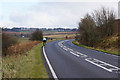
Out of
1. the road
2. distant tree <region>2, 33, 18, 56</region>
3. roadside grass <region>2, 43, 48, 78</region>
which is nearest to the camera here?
the road

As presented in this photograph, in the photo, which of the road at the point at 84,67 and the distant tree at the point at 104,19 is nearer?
the road at the point at 84,67

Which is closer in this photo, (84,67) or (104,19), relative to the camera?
(84,67)

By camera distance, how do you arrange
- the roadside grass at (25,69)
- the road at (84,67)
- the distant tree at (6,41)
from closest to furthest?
the road at (84,67) < the roadside grass at (25,69) < the distant tree at (6,41)

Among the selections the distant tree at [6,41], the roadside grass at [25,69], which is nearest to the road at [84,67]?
the roadside grass at [25,69]

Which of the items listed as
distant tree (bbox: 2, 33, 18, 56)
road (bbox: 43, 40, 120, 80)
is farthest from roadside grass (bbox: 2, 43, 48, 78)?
distant tree (bbox: 2, 33, 18, 56)

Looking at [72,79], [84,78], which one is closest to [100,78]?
[84,78]

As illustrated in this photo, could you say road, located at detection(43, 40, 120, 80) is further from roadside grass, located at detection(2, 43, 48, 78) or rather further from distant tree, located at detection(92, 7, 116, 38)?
distant tree, located at detection(92, 7, 116, 38)

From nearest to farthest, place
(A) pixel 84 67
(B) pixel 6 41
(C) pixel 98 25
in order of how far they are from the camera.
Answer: (A) pixel 84 67, (B) pixel 6 41, (C) pixel 98 25

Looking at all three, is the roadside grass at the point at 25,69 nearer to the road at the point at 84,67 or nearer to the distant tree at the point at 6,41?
the road at the point at 84,67

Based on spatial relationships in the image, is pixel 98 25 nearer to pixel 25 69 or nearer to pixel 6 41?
pixel 6 41

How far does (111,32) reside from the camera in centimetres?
4134

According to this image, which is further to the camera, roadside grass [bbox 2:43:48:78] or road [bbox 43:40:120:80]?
roadside grass [bbox 2:43:48:78]

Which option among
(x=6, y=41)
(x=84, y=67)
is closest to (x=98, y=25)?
(x=6, y=41)

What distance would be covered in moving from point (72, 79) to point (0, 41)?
83.0ft
